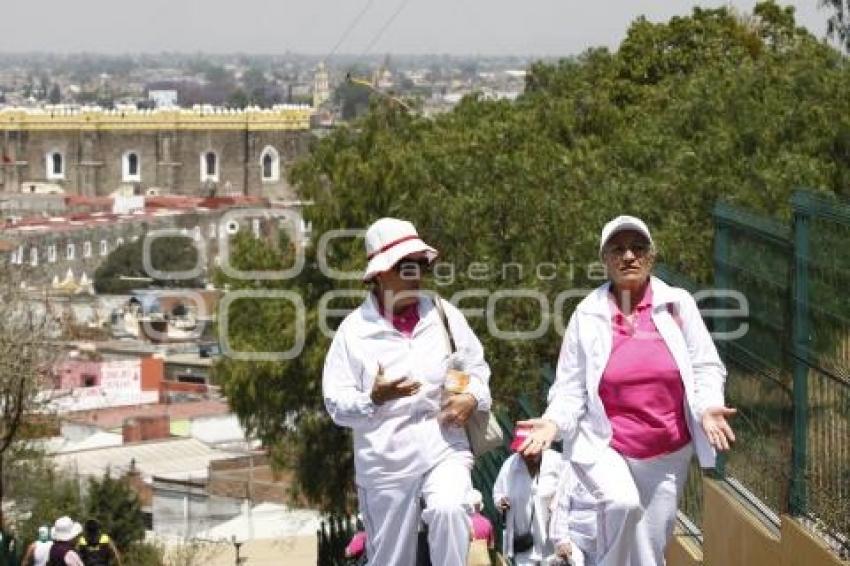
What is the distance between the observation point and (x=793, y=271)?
248 inches

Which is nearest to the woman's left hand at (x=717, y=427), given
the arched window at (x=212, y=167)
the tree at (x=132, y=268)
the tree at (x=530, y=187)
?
the tree at (x=530, y=187)

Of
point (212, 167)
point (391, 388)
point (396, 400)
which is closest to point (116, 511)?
point (396, 400)

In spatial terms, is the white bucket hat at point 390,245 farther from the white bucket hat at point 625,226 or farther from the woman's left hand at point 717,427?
the woman's left hand at point 717,427

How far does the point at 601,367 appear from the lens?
5.34 m

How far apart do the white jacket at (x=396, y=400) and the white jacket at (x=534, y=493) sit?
306mm

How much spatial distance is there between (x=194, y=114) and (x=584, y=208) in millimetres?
110408

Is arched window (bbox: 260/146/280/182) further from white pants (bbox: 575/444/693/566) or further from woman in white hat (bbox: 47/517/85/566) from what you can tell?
white pants (bbox: 575/444/693/566)

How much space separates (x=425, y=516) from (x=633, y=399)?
0.73 metres

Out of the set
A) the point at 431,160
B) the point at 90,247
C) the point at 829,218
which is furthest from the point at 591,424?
the point at 90,247

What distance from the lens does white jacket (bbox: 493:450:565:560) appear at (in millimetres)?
5957

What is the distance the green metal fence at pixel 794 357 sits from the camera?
6.03 m

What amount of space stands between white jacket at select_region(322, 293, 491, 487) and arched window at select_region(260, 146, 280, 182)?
121975 mm

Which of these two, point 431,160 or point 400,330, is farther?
point 431,160

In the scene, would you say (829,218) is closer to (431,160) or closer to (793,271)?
(793,271)
